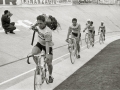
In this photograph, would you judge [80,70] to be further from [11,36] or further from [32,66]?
[11,36]

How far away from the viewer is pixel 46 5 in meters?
25.9

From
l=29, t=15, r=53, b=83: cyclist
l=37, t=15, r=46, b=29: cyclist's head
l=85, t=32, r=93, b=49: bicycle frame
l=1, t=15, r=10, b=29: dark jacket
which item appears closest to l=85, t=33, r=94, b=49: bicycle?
l=85, t=32, r=93, b=49: bicycle frame

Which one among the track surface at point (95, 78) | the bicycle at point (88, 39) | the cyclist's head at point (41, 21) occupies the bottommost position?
the track surface at point (95, 78)

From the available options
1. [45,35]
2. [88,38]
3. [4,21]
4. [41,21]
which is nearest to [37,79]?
[45,35]

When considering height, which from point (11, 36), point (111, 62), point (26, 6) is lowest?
point (111, 62)

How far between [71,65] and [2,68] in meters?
2.94

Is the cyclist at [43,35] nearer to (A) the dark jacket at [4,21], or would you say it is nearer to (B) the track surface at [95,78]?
(B) the track surface at [95,78]

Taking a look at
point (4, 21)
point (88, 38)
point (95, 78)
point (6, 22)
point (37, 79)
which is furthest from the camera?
point (88, 38)

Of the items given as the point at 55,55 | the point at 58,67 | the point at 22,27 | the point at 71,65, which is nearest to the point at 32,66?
the point at 58,67

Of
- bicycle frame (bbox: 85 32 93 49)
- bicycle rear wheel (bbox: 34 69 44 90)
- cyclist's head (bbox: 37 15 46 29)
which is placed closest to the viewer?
bicycle rear wheel (bbox: 34 69 44 90)

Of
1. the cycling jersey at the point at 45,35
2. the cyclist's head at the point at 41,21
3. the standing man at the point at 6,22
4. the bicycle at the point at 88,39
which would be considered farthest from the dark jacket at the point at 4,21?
the cyclist's head at the point at 41,21

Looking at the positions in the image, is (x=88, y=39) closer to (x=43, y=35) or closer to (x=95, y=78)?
(x=95, y=78)

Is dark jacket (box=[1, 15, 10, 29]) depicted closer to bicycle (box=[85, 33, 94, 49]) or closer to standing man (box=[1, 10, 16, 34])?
standing man (box=[1, 10, 16, 34])

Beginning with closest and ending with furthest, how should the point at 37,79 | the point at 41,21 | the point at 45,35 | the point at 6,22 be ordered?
1. the point at 37,79
2. the point at 41,21
3. the point at 45,35
4. the point at 6,22
